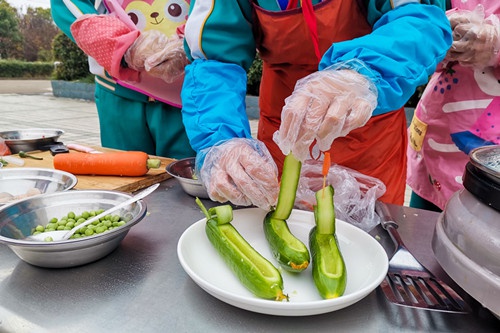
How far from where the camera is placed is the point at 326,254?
873 millimetres

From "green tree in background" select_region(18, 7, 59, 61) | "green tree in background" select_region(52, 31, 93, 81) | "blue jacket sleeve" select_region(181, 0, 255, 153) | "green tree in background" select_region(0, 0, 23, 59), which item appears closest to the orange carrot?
"blue jacket sleeve" select_region(181, 0, 255, 153)


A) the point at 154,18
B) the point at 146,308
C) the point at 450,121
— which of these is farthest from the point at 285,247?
the point at 154,18

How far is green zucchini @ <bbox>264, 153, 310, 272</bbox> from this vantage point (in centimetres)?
87

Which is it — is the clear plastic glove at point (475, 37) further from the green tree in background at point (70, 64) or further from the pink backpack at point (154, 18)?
the green tree in background at point (70, 64)

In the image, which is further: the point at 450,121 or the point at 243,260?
the point at 450,121

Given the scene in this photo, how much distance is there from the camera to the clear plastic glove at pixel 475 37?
1.44 m

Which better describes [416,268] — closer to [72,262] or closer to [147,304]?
[147,304]

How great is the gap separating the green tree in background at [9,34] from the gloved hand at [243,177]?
93.5ft

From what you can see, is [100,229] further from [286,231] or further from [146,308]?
[286,231]

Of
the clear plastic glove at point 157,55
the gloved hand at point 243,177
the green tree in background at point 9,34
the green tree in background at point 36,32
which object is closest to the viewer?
the gloved hand at point 243,177

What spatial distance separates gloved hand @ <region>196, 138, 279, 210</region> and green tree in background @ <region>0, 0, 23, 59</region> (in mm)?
28512

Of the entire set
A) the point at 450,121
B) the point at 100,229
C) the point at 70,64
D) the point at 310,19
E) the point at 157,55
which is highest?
the point at 310,19

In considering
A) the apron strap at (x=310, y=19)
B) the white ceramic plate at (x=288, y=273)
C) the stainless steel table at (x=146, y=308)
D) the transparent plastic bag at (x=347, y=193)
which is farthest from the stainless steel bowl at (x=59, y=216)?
the apron strap at (x=310, y=19)

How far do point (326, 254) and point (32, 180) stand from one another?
3.86 feet
